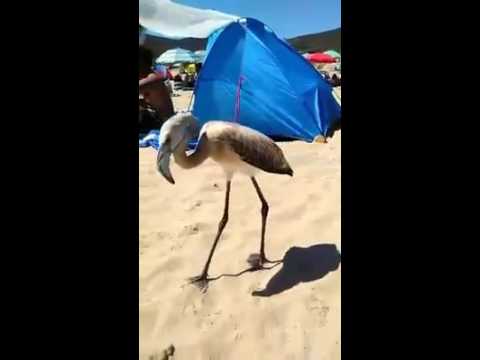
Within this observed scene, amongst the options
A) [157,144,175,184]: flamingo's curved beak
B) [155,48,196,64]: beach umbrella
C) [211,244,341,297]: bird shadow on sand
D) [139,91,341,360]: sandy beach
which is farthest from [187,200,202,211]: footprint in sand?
[155,48,196,64]: beach umbrella

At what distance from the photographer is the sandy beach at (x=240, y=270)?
1.75 m

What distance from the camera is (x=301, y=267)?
231 centimetres

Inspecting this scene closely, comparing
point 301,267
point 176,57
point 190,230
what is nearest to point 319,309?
point 301,267

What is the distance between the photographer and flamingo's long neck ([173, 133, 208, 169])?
221cm

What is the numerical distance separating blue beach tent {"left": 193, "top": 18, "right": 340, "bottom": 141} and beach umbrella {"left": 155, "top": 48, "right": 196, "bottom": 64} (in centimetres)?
1013

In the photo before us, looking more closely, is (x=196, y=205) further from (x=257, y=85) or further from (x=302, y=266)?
(x=257, y=85)

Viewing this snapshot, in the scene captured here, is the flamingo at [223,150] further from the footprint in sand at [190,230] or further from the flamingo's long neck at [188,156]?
the footprint in sand at [190,230]

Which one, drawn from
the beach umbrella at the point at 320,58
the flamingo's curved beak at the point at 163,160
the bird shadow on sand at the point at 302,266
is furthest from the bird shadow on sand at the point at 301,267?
the beach umbrella at the point at 320,58

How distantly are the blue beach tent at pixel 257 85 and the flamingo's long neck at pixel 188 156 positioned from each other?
10.3 ft

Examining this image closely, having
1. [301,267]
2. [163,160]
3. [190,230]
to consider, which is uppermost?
[163,160]

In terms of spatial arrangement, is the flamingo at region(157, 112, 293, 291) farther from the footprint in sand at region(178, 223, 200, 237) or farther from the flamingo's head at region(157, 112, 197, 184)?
the footprint in sand at region(178, 223, 200, 237)

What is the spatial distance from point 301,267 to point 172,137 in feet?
3.01
